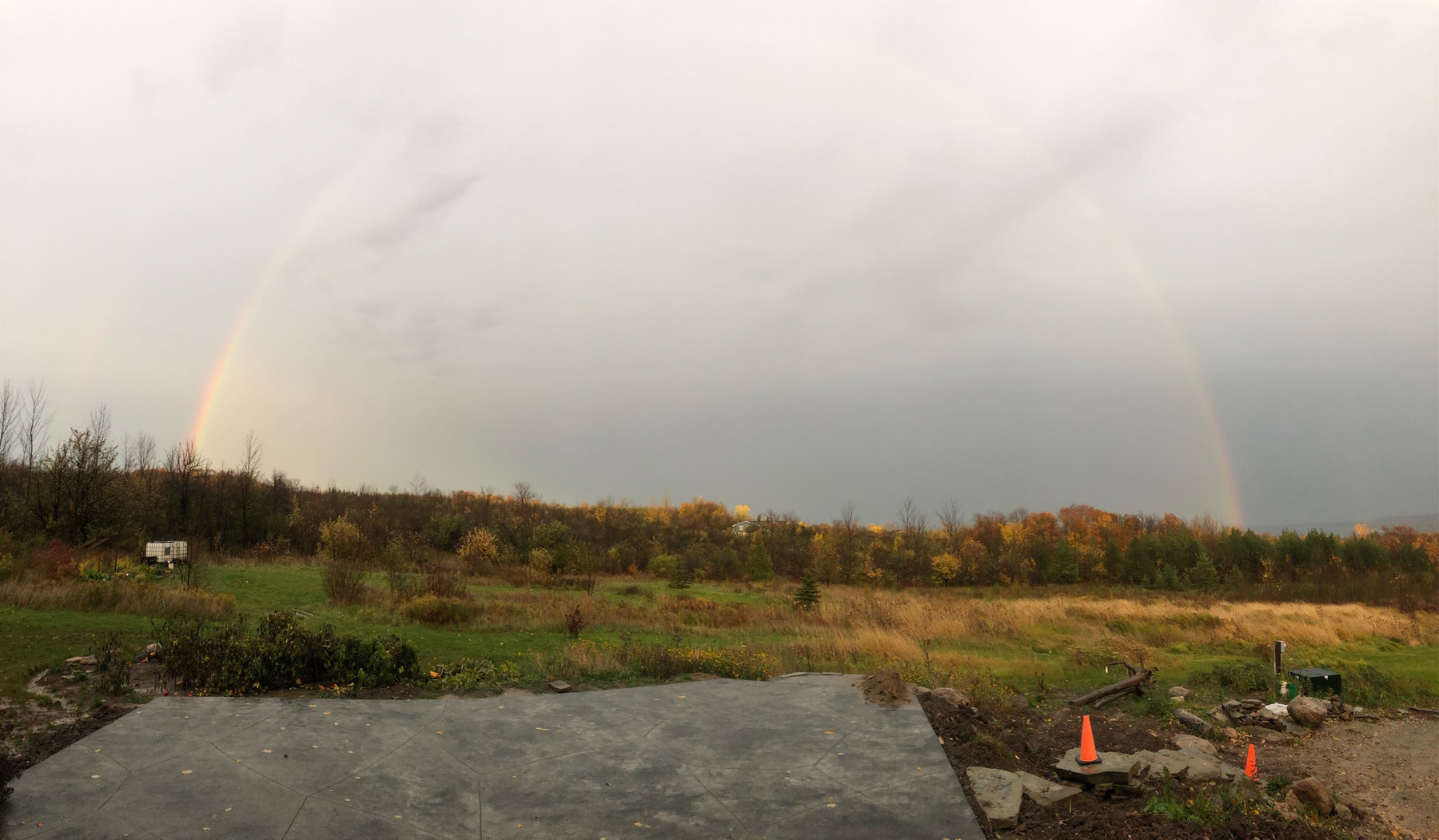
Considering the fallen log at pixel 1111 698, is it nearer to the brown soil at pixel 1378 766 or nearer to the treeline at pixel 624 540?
the brown soil at pixel 1378 766

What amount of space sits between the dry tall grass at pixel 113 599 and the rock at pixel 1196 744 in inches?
793

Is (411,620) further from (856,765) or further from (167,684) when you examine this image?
(856,765)

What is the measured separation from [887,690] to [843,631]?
11.9 metres

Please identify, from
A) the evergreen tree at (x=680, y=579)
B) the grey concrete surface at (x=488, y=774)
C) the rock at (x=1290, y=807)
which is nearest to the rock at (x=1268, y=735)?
the rock at (x=1290, y=807)

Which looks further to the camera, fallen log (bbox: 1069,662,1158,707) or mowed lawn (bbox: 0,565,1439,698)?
mowed lawn (bbox: 0,565,1439,698)

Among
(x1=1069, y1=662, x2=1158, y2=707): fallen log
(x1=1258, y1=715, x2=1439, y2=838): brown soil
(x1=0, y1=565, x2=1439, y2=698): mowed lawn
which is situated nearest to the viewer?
(x1=1258, y1=715, x2=1439, y2=838): brown soil

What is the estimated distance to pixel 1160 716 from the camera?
14055 mm

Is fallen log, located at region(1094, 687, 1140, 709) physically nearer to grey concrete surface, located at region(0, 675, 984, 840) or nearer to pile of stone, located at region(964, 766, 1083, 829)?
grey concrete surface, located at region(0, 675, 984, 840)

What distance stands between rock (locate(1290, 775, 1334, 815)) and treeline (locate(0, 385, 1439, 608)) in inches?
1285

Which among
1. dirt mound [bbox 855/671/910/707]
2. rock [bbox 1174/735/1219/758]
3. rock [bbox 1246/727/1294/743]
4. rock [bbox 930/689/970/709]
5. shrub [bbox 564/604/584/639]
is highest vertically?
dirt mound [bbox 855/671/910/707]

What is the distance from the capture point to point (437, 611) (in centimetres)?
2100

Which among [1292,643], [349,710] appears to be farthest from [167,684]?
[1292,643]

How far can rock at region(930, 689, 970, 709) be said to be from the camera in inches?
461

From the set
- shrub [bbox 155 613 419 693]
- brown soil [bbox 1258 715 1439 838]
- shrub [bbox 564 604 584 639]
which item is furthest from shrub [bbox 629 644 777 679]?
brown soil [bbox 1258 715 1439 838]
